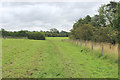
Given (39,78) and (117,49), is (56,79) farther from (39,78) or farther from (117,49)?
(117,49)

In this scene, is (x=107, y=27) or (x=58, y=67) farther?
(x=107, y=27)

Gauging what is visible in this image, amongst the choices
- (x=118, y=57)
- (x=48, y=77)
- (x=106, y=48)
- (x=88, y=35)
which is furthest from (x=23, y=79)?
(x=88, y=35)

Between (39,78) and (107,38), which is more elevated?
(107,38)

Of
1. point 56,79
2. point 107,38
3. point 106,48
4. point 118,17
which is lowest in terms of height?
point 56,79

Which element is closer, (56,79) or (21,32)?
(56,79)

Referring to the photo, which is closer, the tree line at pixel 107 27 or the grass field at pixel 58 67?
the grass field at pixel 58 67

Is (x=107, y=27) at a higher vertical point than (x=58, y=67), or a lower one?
higher

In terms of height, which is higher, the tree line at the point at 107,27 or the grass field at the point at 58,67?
the tree line at the point at 107,27

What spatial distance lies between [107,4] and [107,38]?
4.99 meters

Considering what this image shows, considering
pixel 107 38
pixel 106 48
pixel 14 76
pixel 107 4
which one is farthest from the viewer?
pixel 107 4

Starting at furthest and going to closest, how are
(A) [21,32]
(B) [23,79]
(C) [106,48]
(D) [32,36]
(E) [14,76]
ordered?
(A) [21,32]
(D) [32,36]
(C) [106,48]
(E) [14,76]
(B) [23,79]

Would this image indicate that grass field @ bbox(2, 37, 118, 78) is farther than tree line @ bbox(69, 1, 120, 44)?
No

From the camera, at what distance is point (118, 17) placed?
8.02 metres

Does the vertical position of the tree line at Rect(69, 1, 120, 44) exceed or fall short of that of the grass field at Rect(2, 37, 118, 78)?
it exceeds it
